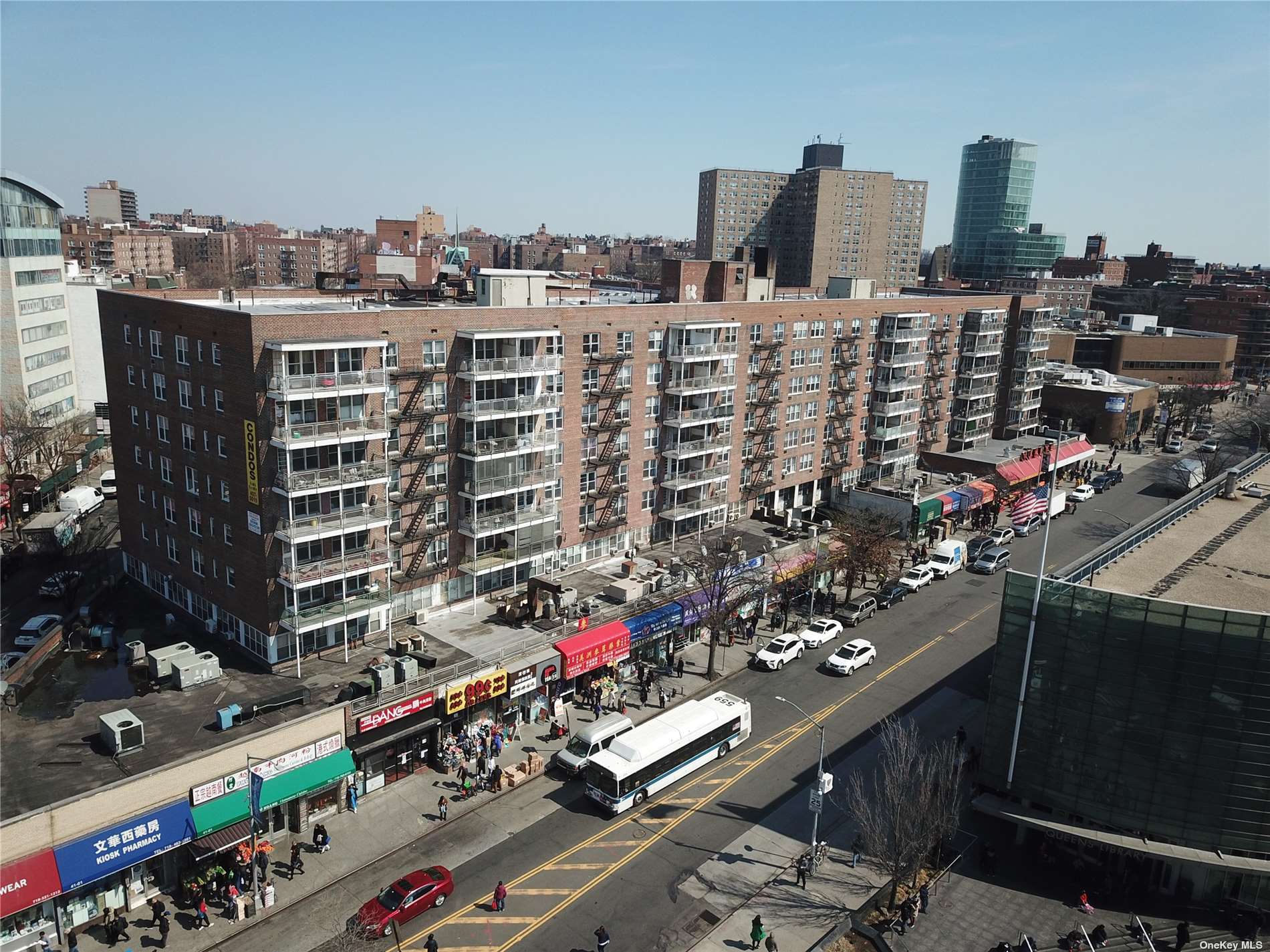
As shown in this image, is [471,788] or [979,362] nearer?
[471,788]

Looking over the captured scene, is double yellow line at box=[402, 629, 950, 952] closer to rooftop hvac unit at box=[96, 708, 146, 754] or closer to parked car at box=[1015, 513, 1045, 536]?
A: rooftop hvac unit at box=[96, 708, 146, 754]

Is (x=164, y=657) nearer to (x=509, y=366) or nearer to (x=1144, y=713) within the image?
(x=509, y=366)

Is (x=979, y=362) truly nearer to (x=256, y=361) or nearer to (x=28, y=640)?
(x=256, y=361)

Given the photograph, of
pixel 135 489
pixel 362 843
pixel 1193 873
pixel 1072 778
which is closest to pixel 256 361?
pixel 135 489

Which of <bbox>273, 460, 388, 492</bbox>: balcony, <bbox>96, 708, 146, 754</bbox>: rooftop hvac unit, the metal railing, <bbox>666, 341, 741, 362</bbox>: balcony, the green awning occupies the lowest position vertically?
the green awning

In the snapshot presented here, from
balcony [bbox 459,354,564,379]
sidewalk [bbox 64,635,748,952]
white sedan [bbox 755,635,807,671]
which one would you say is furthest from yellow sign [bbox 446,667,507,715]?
white sedan [bbox 755,635,807,671]

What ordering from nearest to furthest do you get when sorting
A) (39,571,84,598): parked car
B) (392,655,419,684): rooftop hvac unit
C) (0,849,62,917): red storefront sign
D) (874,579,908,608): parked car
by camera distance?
(0,849,62,917): red storefront sign
(392,655,419,684): rooftop hvac unit
(39,571,84,598): parked car
(874,579,908,608): parked car
